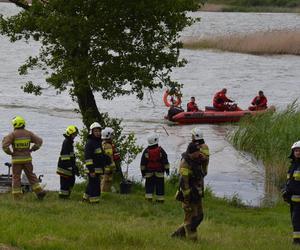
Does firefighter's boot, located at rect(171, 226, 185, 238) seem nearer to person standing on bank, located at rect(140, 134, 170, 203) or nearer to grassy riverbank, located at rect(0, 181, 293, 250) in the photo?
grassy riverbank, located at rect(0, 181, 293, 250)

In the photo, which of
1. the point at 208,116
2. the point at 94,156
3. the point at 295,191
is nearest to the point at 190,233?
the point at 295,191

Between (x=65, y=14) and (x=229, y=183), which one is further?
(x=229, y=183)

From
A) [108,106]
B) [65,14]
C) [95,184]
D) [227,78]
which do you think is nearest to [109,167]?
[95,184]

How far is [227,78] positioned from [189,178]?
129 feet

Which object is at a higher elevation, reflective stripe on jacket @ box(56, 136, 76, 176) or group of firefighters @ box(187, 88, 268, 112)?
group of firefighters @ box(187, 88, 268, 112)

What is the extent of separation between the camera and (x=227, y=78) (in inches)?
1998

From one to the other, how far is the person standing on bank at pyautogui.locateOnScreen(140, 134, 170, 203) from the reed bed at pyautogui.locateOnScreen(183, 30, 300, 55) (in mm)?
39453

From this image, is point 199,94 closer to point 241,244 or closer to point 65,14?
point 65,14

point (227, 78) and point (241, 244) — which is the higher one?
point (227, 78)

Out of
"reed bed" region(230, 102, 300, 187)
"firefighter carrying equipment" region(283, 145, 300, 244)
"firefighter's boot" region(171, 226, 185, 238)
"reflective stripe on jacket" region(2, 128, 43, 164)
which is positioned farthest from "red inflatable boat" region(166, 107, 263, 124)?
"firefighter's boot" region(171, 226, 185, 238)

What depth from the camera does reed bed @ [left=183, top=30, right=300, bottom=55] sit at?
55062 mm

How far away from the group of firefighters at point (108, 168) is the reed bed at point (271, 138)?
6.15m

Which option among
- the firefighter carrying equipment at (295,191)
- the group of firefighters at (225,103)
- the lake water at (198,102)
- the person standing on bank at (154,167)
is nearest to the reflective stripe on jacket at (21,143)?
the person standing on bank at (154,167)

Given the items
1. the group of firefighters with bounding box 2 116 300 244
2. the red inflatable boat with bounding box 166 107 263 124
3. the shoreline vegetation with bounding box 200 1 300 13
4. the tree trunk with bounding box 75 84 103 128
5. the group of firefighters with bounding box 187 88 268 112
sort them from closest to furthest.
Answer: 1. the group of firefighters with bounding box 2 116 300 244
2. the tree trunk with bounding box 75 84 103 128
3. the red inflatable boat with bounding box 166 107 263 124
4. the group of firefighters with bounding box 187 88 268 112
5. the shoreline vegetation with bounding box 200 1 300 13
